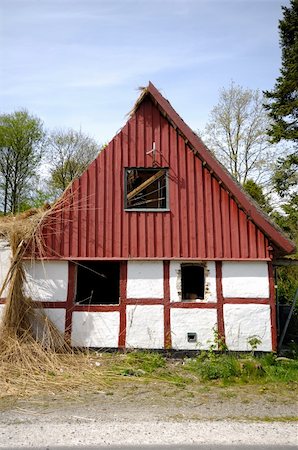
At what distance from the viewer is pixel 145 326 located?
9.46 metres

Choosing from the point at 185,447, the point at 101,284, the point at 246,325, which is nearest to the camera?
the point at 185,447

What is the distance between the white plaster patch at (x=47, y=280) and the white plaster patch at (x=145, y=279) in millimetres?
1622

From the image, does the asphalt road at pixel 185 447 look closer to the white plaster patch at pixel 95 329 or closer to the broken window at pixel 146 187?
the white plaster patch at pixel 95 329

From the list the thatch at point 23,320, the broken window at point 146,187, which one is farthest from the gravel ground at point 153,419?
the broken window at point 146,187

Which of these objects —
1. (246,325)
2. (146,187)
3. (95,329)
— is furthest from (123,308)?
(146,187)

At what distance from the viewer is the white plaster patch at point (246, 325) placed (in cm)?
934

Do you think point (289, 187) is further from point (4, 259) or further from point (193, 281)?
point (4, 259)

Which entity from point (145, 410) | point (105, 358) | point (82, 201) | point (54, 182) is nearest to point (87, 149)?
point (54, 182)

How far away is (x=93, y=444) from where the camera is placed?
460cm

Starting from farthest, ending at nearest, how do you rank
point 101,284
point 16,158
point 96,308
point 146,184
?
point 16,158, point 101,284, point 146,184, point 96,308

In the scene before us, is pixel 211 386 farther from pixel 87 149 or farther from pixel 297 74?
pixel 87 149

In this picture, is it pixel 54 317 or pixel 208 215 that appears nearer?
pixel 54 317

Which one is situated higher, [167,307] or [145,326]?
[167,307]

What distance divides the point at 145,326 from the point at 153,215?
108 inches
